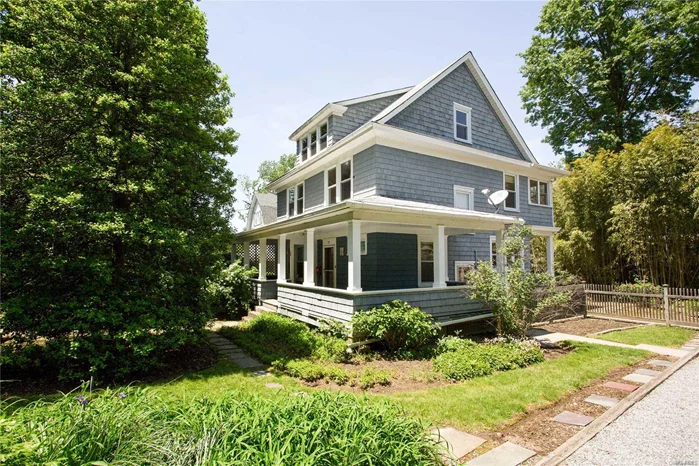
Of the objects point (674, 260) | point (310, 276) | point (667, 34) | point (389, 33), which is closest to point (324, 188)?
point (310, 276)

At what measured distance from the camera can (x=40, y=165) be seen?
20.9 feet

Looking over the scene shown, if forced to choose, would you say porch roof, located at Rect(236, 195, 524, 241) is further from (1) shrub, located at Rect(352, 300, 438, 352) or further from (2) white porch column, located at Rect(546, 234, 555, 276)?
(2) white porch column, located at Rect(546, 234, 555, 276)

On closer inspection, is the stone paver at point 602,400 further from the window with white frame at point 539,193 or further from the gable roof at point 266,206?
the gable roof at point 266,206

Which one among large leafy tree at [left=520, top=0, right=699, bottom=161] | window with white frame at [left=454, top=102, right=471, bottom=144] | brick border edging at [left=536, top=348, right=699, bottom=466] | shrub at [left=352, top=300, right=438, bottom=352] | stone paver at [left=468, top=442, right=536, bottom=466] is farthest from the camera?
large leafy tree at [left=520, top=0, right=699, bottom=161]

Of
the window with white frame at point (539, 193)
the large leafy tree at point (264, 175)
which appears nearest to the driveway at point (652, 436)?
the window with white frame at point (539, 193)

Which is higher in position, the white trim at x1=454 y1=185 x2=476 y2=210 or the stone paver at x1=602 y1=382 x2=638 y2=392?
the white trim at x1=454 y1=185 x2=476 y2=210

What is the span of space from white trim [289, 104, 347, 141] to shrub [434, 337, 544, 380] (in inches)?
383

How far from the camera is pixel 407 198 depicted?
38.3 ft

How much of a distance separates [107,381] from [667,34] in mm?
31872

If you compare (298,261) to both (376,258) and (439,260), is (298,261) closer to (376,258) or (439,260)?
(376,258)

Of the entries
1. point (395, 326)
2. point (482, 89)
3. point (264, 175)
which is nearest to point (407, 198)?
point (395, 326)

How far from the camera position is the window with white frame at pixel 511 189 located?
48.8 feet

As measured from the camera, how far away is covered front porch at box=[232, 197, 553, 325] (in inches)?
322

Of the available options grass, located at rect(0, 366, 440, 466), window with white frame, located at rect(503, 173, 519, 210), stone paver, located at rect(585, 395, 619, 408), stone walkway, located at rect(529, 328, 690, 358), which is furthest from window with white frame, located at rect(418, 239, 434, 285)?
grass, located at rect(0, 366, 440, 466)
